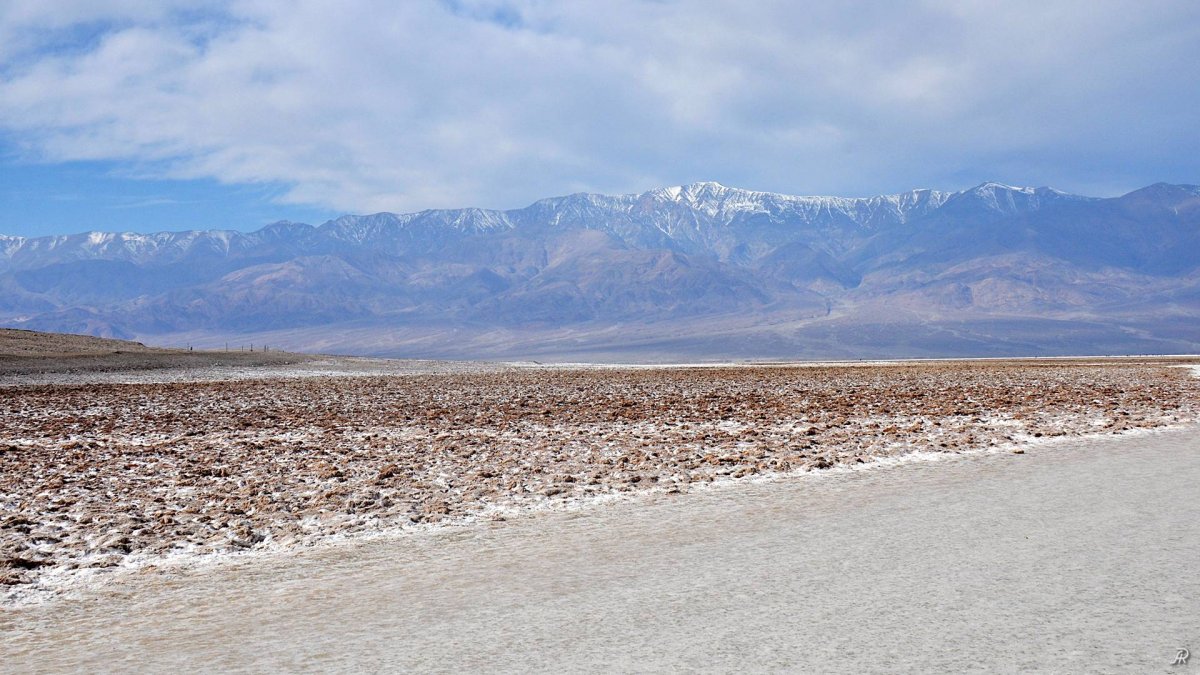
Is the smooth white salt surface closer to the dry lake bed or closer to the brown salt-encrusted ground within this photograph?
the dry lake bed

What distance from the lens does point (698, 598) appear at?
7.81 meters

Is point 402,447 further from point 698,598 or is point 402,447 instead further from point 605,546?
point 698,598

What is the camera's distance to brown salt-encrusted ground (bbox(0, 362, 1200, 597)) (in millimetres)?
11172

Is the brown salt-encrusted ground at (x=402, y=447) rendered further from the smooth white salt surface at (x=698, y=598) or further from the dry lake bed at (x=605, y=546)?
the smooth white salt surface at (x=698, y=598)

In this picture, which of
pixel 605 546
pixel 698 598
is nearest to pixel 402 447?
pixel 605 546

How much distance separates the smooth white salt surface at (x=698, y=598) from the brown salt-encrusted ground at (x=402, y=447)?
1.68m

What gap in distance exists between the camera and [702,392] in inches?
1320

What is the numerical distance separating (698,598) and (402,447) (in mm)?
10839

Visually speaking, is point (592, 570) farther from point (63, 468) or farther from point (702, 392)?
point (702, 392)

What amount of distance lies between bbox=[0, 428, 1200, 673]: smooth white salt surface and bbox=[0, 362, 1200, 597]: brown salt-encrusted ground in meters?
1.68

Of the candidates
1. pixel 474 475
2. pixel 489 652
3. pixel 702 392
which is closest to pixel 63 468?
pixel 474 475

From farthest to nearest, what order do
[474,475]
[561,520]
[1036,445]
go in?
1. [1036,445]
2. [474,475]
3. [561,520]

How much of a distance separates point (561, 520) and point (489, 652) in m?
4.66

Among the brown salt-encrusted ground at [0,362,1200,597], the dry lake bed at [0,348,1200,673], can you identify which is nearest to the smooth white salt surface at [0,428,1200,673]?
the dry lake bed at [0,348,1200,673]
